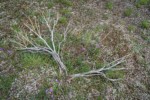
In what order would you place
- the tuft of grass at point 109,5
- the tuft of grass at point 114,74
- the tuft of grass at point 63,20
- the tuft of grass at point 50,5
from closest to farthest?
the tuft of grass at point 114,74 → the tuft of grass at point 63,20 → the tuft of grass at point 50,5 → the tuft of grass at point 109,5

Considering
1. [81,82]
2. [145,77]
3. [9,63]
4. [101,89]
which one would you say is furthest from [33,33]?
[145,77]

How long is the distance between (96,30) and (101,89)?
2133 millimetres

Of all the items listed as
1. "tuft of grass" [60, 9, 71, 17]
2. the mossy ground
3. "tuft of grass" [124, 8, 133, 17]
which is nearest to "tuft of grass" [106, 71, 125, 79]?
the mossy ground

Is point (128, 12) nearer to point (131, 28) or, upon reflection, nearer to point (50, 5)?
point (131, 28)

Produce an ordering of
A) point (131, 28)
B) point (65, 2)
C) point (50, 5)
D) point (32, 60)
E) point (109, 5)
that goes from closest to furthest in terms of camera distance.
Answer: point (32, 60), point (131, 28), point (50, 5), point (65, 2), point (109, 5)

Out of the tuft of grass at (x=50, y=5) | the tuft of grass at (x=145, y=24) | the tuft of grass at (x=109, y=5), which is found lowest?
the tuft of grass at (x=145, y=24)

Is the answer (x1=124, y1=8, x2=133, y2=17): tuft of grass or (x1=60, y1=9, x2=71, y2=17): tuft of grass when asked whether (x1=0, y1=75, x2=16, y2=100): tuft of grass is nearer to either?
(x1=60, y1=9, x2=71, y2=17): tuft of grass

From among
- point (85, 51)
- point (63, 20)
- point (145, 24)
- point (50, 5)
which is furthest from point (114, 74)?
point (50, 5)

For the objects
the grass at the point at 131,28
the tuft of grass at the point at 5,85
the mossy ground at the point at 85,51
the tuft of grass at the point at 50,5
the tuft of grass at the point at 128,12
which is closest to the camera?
the tuft of grass at the point at 5,85

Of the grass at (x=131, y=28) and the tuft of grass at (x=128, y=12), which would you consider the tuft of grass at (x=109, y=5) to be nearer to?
the tuft of grass at (x=128, y=12)

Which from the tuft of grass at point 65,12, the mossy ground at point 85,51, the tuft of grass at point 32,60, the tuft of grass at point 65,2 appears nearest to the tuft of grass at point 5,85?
Result: the mossy ground at point 85,51

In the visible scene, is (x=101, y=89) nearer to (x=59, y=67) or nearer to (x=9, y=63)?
(x=59, y=67)

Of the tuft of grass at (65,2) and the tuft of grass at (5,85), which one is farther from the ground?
the tuft of grass at (65,2)

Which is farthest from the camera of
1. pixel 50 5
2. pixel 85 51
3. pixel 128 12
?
pixel 128 12
